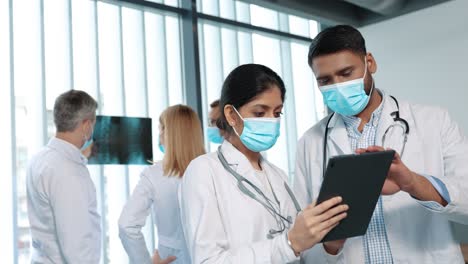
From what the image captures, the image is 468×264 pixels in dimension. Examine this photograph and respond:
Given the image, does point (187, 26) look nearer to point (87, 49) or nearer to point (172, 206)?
point (87, 49)

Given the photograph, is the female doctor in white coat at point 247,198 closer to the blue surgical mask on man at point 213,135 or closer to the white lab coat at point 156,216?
the white lab coat at point 156,216

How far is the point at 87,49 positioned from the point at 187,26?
774mm

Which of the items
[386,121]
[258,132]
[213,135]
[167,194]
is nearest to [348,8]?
[213,135]

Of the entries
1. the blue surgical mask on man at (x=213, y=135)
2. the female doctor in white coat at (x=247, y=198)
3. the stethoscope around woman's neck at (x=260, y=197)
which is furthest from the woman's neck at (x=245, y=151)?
the blue surgical mask on man at (x=213, y=135)

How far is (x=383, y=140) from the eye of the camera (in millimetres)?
1649

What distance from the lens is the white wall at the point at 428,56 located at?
3.89m

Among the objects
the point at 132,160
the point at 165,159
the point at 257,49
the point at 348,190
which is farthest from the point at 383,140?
the point at 257,49

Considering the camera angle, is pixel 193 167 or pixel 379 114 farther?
pixel 379 114

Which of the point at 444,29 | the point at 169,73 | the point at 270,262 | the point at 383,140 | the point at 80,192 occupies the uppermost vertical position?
the point at 444,29

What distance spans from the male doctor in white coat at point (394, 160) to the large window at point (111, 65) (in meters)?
1.72

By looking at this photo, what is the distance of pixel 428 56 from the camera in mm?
4066

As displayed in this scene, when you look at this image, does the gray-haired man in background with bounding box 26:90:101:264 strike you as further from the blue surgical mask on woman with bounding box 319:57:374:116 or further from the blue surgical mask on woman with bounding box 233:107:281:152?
the blue surgical mask on woman with bounding box 319:57:374:116

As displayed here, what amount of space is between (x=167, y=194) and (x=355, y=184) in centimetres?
152

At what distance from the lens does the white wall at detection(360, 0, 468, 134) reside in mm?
3889
